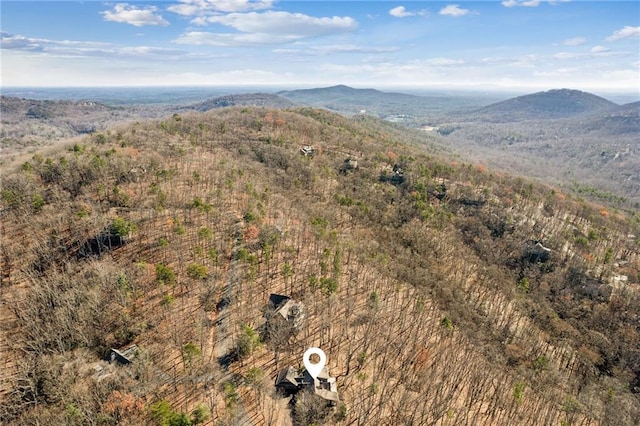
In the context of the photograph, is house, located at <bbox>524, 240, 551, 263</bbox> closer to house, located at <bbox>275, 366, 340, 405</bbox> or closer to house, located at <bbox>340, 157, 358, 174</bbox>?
house, located at <bbox>340, 157, 358, 174</bbox>

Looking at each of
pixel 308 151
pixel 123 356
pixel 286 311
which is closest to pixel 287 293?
pixel 286 311

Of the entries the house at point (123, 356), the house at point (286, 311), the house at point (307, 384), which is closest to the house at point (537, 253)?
the house at point (286, 311)

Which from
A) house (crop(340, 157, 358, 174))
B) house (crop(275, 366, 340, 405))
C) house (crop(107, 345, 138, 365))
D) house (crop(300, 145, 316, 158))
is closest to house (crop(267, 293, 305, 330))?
house (crop(275, 366, 340, 405))

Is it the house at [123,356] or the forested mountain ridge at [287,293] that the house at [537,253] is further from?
the house at [123,356]

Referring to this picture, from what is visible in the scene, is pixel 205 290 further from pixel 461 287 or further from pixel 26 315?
pixel 461 287

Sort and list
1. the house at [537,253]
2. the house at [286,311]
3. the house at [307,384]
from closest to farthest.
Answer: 1. the house at [307,384]
2. the house at [286,311]
3. the house at [537,253]

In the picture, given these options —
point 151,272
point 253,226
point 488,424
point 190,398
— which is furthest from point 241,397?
point 253,226
